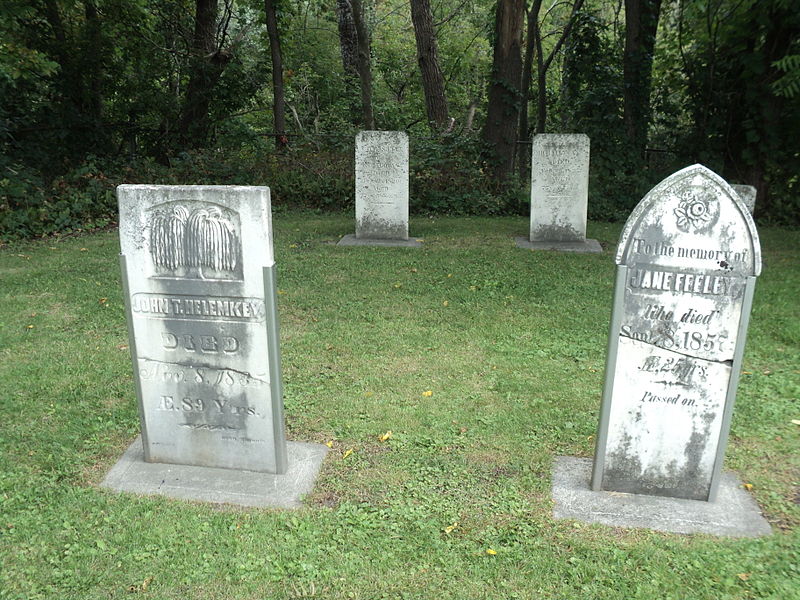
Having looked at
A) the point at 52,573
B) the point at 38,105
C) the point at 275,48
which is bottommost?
the point at 52,573

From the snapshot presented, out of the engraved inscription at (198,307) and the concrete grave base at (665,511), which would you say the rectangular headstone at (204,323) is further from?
the concrete grave base at (665,511)

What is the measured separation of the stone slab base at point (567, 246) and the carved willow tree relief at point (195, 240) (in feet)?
23.1

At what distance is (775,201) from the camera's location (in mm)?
12227

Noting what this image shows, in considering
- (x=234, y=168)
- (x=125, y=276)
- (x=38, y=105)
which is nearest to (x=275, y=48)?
(x=234, y=168)

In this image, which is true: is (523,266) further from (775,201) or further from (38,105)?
(38,105)

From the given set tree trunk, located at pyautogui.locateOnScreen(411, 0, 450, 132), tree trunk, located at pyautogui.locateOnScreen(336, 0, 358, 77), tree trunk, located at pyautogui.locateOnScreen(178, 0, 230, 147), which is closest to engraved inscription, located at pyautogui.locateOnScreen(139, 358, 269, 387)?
tree trunk, located at pyautogui.locateOnScreen(178, 0, 230, 147)

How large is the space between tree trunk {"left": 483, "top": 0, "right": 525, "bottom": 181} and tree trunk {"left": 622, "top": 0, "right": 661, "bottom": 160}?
212 centimetres

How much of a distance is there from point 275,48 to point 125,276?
11.7m

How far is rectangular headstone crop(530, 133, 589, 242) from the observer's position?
10.0m

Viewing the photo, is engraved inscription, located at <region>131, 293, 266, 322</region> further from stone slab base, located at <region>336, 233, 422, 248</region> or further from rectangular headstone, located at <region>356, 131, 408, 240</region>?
rectangular headstone, located at <region>356, 131, 408, 240</region>

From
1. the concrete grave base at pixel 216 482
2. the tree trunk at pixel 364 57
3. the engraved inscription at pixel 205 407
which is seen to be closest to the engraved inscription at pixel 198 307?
the engraved inscription at pixel 205 407

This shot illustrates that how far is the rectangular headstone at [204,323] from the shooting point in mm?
3590

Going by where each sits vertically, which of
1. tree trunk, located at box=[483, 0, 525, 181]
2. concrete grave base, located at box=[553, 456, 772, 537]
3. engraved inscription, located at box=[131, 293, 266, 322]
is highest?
tree trunk, located at box=[483, 0, 525, 181]

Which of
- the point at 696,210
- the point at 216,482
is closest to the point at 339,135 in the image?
the point at 216,482
